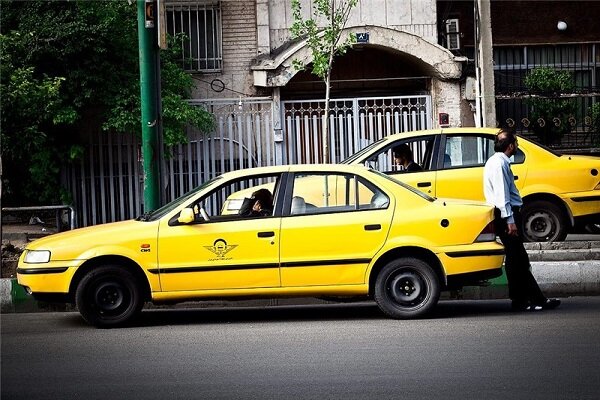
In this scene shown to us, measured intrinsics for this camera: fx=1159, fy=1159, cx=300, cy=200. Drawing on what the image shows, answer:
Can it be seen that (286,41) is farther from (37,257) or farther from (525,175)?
(37,257)

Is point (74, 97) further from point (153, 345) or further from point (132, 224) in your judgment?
point (153, 345)

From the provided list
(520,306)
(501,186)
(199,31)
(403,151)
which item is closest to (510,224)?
(501,186)

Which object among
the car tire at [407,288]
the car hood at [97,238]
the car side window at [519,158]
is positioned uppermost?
the car side window at [519,158]

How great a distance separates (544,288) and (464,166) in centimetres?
225

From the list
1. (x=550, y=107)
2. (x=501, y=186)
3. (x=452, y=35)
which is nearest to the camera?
(x=501, y=186)

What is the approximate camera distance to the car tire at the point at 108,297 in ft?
35.1

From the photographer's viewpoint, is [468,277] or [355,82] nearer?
[468,277]

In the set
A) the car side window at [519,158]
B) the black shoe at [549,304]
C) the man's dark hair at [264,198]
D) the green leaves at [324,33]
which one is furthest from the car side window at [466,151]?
the green leaves at [324,33]

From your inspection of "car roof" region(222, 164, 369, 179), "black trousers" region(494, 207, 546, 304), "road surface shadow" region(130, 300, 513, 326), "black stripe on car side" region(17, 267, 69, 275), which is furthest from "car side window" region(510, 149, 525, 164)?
"black stripe on car side" region(17, 267, 69, 275)

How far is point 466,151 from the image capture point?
14773 millimetres

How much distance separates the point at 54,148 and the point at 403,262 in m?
10.6

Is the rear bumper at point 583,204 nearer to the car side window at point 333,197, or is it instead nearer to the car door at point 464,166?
the car door at point 464,166

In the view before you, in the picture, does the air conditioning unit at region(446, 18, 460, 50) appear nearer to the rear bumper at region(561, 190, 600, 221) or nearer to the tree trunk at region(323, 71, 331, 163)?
the tree trunk at region(323, 71, 331, 163)

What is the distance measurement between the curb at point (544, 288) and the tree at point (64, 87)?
5996mm
